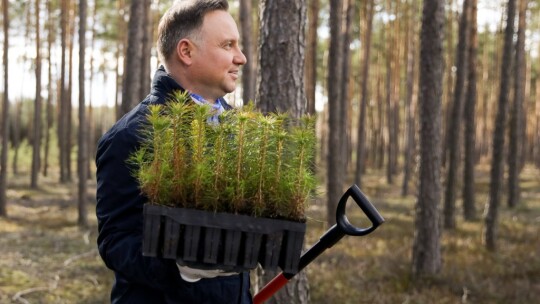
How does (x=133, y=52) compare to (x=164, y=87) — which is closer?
(x=164, y=87)

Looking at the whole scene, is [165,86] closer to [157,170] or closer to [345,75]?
[157,170]

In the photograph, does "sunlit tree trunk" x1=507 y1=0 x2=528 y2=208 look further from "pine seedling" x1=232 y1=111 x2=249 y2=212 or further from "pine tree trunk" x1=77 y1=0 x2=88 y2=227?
"pine seedling" x1=232 y1=111 x2=249 y2=212

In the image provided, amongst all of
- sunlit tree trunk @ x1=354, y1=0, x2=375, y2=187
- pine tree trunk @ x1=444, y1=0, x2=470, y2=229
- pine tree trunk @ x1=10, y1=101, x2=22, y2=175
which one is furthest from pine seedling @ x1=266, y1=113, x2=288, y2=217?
pine tree trunk @ x1=10, y1=101, x2=22, y2=175

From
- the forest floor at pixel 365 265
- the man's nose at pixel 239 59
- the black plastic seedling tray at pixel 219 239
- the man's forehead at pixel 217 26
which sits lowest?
the forest floor at pixel 365 265

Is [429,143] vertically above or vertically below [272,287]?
above

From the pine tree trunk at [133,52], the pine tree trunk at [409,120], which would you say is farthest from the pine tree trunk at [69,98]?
the pine tree trunk at [133,52]

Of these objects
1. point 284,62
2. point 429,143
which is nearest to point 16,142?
point 429,143

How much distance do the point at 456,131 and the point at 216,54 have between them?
478 inches

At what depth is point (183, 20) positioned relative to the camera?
2170 millimetres

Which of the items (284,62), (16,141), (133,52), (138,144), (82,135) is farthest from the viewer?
(16,141)

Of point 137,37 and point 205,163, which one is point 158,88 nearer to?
point 205,163

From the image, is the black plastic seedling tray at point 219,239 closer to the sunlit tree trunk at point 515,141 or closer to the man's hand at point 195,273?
the man's hand at point 195,273

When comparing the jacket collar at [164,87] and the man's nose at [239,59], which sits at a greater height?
the man's nose at [239,59]

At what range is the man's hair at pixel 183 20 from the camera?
7.06 feet
